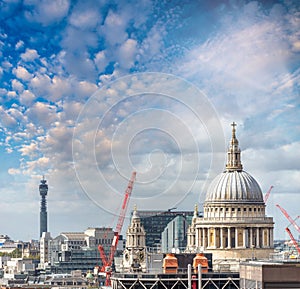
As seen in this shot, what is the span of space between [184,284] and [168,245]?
106m

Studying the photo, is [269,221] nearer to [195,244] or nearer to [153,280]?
[195,244]

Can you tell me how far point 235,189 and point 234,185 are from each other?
1.16 ft

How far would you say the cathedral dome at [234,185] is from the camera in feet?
327

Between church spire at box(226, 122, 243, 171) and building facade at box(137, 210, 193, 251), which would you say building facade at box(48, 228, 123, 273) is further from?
church spire at box(226, 122, 243, 171)

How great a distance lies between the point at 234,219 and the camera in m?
99.1

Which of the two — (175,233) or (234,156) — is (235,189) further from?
(175,233)

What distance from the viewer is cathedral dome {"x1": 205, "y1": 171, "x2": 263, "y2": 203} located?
9981 cm

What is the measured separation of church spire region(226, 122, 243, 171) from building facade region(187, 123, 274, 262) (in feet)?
0.35

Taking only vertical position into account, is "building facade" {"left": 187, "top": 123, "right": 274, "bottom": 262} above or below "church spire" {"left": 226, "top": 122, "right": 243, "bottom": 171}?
below

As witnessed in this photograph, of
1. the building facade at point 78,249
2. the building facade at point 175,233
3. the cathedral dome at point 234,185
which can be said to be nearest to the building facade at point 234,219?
the cathedral dome at point 234,185

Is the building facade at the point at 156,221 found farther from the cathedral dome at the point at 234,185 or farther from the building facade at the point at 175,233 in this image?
the cathedral dome at the point at 234,185

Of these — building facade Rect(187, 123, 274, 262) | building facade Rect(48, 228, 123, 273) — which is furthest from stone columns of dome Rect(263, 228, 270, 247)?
building facade Rect(48, 228, 123, 273)

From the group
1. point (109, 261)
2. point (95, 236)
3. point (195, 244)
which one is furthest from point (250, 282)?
point (95, 236)

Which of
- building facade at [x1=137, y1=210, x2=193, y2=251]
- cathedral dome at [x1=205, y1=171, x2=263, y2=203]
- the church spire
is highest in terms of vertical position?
building facade at [x1=137, y1=210, x2=193, y2=251]
